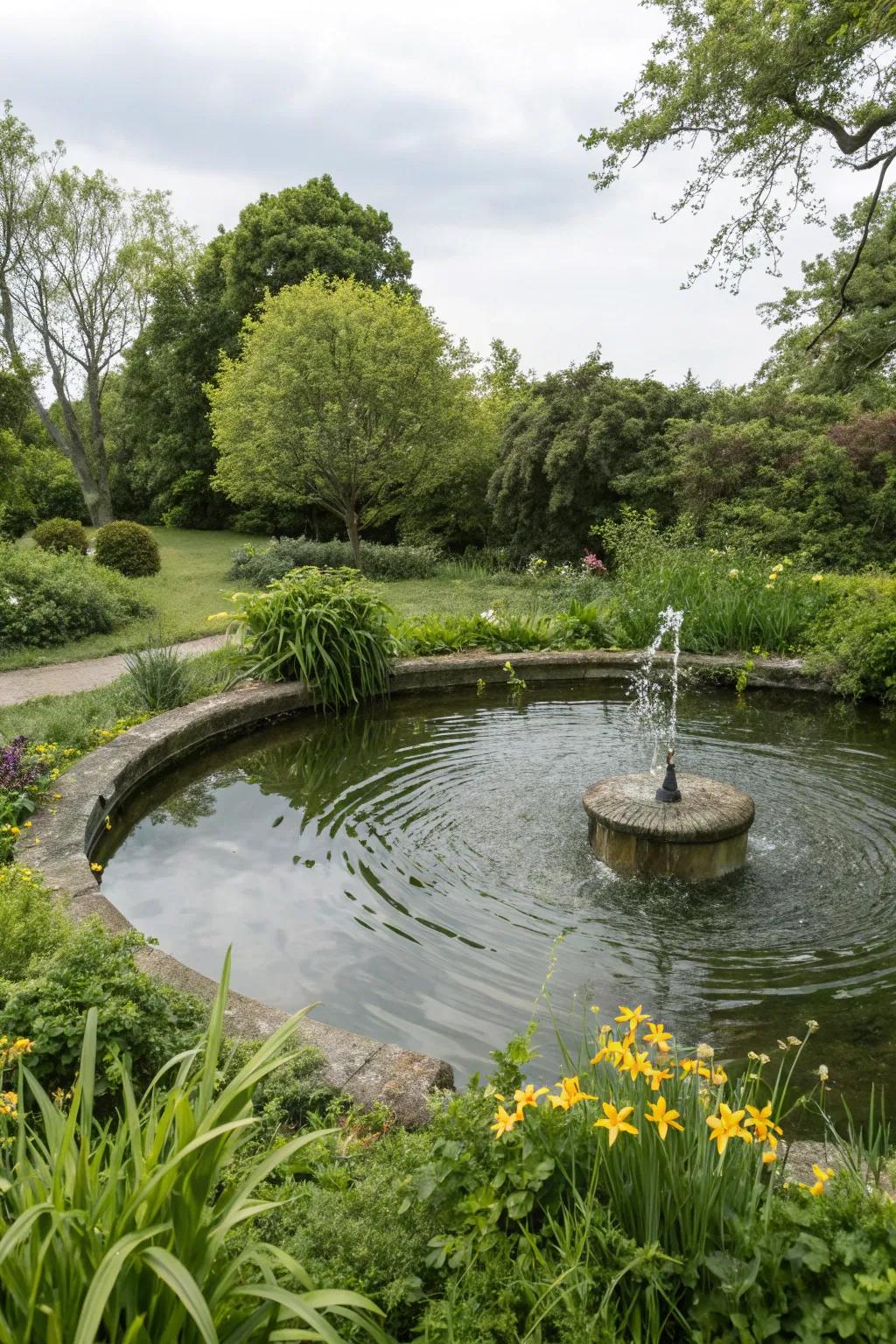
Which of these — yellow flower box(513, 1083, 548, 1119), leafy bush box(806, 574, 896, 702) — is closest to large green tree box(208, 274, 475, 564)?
leafy bush box(806, 574, 896, 702)

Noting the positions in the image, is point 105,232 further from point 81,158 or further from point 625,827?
point 625,827

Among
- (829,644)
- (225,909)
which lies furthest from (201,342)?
(225,909)

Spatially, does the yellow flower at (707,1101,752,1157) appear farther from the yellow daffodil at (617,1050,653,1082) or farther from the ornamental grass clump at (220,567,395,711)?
the ornamental grass clump at (220,567,395,711)

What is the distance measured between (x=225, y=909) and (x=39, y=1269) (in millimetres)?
2945

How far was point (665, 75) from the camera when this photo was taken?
9906 millimetres

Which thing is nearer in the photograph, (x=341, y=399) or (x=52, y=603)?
(x=52, y=603)

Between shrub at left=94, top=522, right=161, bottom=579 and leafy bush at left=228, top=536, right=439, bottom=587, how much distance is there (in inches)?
61.3

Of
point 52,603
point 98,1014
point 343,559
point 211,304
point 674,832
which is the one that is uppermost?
point 211,304

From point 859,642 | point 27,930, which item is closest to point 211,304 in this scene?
point 859,642

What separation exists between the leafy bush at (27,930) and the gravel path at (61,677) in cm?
475

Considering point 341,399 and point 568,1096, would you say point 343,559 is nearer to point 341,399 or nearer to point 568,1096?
point 341,399

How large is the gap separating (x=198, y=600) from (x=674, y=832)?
10.8 meters

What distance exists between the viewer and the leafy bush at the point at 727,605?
863 cm

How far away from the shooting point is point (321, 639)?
7.56 m
